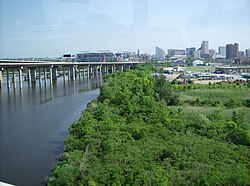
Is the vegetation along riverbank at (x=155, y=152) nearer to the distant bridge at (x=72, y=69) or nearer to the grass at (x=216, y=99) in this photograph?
the grass at (x=216, y=99)

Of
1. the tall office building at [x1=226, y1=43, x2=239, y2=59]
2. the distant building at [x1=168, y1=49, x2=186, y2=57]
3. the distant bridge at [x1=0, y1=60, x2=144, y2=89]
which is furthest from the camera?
the distant building at [x1=168, y1=49, x2=186, y2=57]

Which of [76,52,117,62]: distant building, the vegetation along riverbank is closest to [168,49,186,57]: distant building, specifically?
[76,52,117,62]: distant building

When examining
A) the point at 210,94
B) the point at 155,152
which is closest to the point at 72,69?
the point at 210,94

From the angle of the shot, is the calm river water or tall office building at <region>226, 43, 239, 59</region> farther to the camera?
tall office building at <region>226, 43, 239, 59</region>


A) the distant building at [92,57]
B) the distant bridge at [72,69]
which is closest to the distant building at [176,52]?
the distant bridge at [72,69]

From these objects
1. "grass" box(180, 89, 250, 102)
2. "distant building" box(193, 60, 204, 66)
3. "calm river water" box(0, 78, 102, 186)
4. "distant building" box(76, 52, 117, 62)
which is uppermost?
"distant building" box(76, 52, 117, 62)

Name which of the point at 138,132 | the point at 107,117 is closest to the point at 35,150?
the point at 107,117

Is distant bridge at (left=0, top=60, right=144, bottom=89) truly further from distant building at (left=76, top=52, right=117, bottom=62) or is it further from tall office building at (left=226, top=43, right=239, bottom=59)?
tall office building at (left=226, top=43, right=239, bottom=59)

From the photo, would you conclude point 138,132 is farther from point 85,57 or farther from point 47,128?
point 85,57
